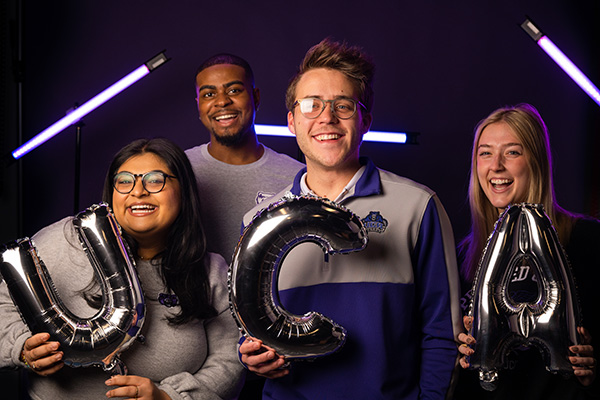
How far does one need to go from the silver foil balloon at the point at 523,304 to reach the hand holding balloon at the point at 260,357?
1.83 feet

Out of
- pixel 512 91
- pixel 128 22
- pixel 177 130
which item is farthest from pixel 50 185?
pixel 512 91

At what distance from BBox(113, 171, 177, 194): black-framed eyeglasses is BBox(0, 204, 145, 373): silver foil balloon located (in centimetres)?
14

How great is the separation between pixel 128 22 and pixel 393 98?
1882mm

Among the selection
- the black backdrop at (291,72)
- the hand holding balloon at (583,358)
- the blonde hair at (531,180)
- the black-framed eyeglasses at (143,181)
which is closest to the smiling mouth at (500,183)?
the blonde hair at (531,180)

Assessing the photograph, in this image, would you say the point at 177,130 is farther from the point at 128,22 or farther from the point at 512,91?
the point at 512,91

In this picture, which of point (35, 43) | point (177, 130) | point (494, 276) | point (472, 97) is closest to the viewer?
point (494, 276)

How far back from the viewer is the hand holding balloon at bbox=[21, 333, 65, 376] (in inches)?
66.7

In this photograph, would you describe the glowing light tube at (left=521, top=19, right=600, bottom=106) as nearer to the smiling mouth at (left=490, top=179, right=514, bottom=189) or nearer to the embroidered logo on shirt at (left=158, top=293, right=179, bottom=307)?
the smiling mouth at (left=490, top=179, right=514, bottom=189)

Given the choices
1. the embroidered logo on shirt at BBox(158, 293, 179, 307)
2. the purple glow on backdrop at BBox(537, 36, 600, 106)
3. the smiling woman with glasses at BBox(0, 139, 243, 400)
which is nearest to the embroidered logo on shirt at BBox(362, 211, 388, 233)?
the smiling woman with glasses at BBox(0, 139, 243, 400)

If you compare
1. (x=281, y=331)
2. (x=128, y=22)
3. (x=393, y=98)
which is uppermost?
(x=128, y=22)

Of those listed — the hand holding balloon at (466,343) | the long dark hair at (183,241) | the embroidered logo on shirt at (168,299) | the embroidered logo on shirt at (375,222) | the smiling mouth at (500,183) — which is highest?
the long dark hair at (183,241)

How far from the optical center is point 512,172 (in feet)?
6.68

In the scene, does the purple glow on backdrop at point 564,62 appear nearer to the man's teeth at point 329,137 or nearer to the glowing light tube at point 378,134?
the glowing light tube at point 378,134

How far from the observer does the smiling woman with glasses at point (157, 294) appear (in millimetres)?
1854
